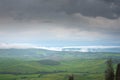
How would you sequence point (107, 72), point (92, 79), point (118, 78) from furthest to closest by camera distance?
point (92, 79)
point (107, 72)
point (118, 78)

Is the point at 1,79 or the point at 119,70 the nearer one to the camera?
the point at 119,70

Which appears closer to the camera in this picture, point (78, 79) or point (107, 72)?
point (107, 72)

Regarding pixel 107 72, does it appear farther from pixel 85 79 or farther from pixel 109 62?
pixel 85 79

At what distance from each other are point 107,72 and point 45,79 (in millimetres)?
72301

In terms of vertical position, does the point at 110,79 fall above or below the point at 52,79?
above

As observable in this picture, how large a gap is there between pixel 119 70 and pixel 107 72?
1744mm

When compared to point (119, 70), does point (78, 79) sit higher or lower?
lower

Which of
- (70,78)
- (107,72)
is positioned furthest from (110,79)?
(70,78)

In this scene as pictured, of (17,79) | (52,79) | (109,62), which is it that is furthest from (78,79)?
(109,62)

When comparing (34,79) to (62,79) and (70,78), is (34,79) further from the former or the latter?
(70,78)

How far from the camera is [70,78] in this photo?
20.1 meters

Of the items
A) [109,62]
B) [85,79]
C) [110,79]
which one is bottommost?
[85,79]

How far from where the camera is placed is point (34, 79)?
91.0 m

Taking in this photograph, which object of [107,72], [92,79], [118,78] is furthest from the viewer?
[92,79]
